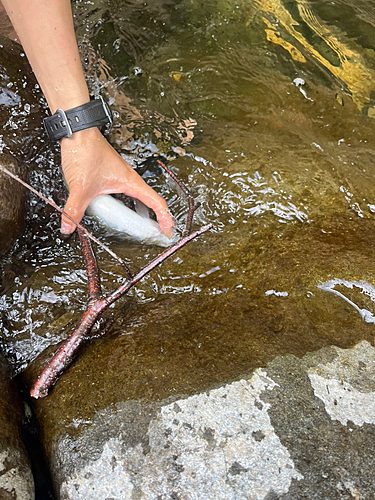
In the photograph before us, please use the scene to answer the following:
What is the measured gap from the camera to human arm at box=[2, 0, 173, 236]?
6.35 feet

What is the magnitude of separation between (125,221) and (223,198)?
680 millimetres

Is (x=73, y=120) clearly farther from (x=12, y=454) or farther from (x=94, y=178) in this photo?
(x=12, y=454)

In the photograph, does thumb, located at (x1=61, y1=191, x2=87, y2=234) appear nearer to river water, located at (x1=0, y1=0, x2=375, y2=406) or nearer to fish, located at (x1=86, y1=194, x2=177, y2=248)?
fish, located at (x1=86, y1=194, x2=177, y2=248)

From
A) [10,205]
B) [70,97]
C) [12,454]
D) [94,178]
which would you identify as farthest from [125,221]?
[12,454]

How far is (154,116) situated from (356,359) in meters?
2.14

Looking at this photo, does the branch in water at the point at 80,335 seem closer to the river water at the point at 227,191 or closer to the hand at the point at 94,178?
the river water at the point at 227,191

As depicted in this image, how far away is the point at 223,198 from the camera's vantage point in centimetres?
244

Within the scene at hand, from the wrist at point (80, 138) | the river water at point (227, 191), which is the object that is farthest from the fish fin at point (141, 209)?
the wrist at point (80, 138)

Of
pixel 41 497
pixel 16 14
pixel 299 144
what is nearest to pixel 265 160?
pixel 299 144

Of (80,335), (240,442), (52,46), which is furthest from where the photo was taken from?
(52,46)

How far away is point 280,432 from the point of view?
1.37 meters

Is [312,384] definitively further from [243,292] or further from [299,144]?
[299,144]

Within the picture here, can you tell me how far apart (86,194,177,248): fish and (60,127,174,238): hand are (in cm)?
4

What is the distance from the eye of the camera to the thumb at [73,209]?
80.0 inches
